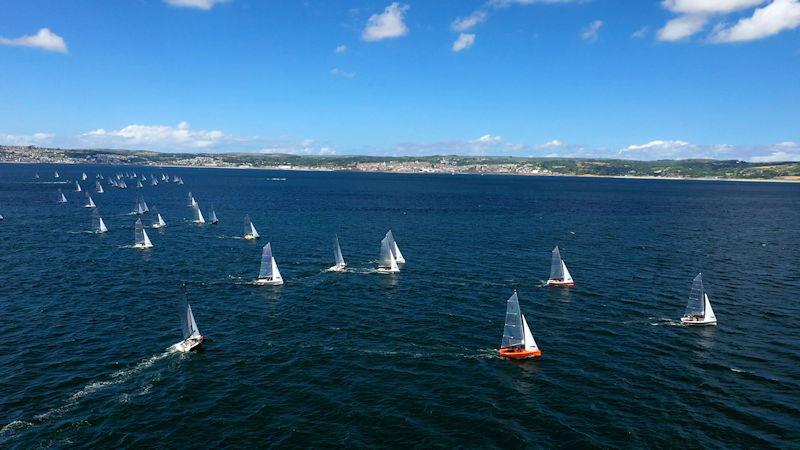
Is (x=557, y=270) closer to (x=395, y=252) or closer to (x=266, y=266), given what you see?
(x=395, y=252)

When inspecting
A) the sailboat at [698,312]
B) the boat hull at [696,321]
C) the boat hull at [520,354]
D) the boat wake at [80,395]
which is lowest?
the boat wake at [80,395]

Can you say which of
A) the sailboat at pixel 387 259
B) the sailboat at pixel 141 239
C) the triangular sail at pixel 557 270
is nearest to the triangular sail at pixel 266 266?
the sailboat at pixel 387 259

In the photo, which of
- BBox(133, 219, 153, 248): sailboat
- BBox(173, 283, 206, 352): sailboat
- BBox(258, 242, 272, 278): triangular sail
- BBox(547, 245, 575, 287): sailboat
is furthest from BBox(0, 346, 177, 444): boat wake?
BBox(133, 219, 153, 248): sailboat

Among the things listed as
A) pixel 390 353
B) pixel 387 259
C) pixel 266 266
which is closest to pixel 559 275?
pixel 387 259

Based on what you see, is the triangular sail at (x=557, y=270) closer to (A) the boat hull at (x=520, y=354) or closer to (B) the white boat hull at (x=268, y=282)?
(A) the boat hull at (x=520, y=354)

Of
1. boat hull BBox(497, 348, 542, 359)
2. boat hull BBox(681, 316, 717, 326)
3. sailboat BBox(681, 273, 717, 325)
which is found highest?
sailboat BBox(681, 273, 717, 325)

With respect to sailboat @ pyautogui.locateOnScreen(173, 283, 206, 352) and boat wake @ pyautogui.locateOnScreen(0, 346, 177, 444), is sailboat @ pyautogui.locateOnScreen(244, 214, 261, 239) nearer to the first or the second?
sailboat @ pyautogui.locateOnScreen(173, 283, 206, 352)

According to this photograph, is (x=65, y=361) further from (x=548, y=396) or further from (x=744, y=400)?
(x=744, y=400)
